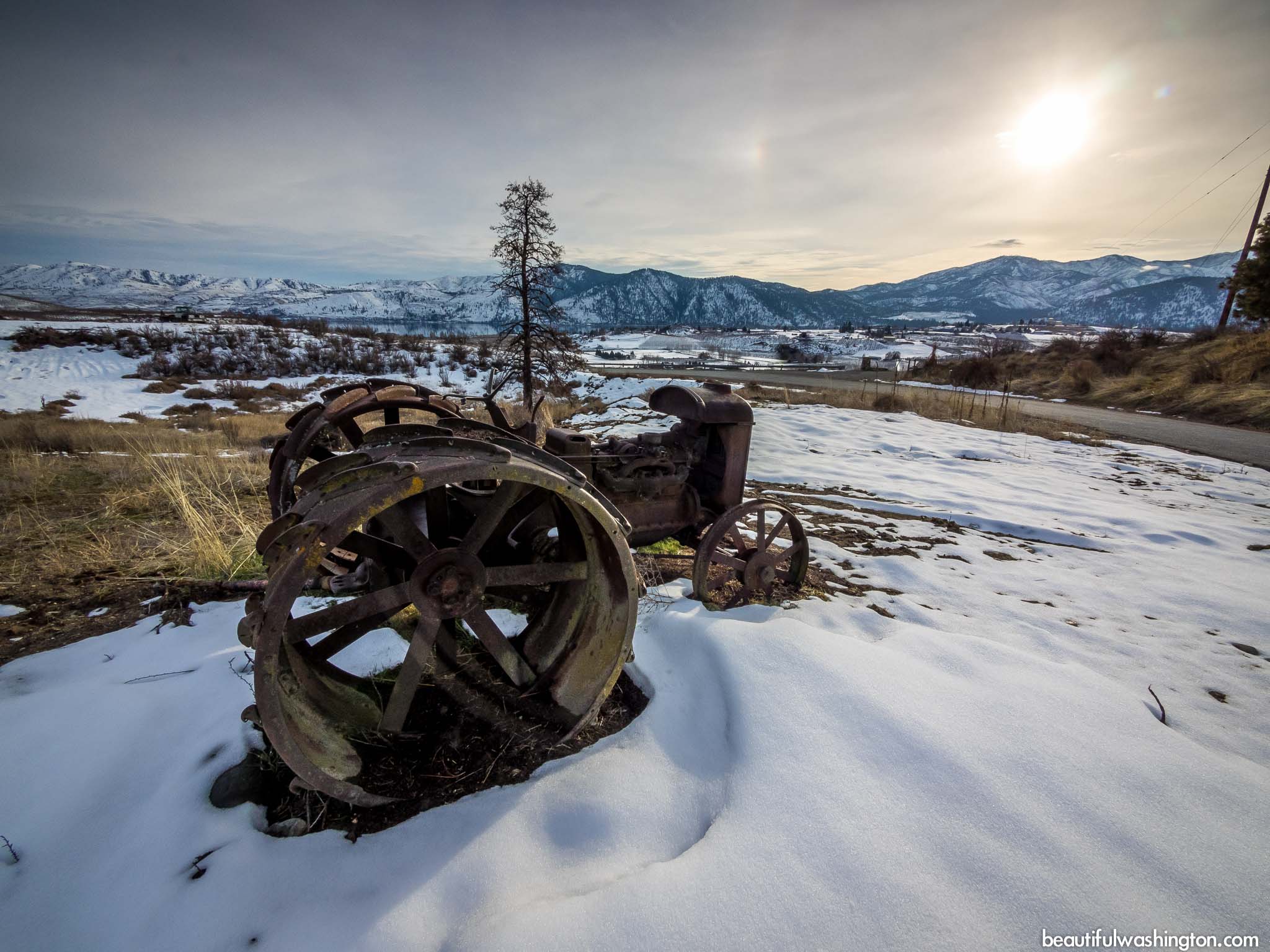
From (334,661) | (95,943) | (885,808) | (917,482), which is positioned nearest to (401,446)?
(334,661)

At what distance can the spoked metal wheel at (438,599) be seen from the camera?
1.46 metres

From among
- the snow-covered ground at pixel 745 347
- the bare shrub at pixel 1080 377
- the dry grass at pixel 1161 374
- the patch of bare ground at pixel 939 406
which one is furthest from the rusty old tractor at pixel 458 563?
the snow-covered ground at pixel 745 347

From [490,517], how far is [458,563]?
0.68 feet

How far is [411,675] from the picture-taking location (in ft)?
5.92

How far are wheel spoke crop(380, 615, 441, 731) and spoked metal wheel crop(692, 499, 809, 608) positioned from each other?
70.8 inches

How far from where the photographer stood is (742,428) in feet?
11.5

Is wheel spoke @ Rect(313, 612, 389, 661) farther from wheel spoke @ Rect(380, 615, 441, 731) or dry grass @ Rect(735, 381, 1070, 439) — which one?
dry grass @ Rect(735, 381, 1070, 439)

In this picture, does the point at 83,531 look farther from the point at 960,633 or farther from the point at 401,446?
the point at 960,633

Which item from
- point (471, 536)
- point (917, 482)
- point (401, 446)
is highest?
point (401, 446)

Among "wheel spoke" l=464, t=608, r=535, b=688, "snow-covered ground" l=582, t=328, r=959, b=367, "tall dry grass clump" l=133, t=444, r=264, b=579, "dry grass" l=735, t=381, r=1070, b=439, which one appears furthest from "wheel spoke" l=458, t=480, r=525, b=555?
"snow-covered ground" l=582, t=328, r=959, b=367

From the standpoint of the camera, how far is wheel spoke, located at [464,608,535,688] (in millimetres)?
1949

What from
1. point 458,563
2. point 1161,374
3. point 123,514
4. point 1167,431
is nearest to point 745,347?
point 1161,374

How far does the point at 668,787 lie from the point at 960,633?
83.6 inches

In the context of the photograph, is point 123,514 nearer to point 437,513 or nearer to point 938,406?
point 437,513
